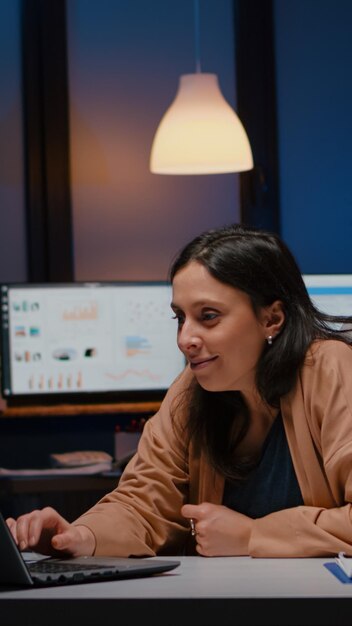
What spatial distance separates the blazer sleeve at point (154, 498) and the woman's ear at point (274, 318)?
0.24 m

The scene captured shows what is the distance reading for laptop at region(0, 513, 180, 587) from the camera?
164 cm

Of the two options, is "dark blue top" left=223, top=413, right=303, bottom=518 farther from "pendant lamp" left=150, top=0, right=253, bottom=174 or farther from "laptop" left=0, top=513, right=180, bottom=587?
"pendant lamp" left=150, top=0, right=253, bottom=174

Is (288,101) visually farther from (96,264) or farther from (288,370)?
(288,370)

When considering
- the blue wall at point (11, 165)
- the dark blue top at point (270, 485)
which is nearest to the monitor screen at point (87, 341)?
the blue wall at point (11, 165)

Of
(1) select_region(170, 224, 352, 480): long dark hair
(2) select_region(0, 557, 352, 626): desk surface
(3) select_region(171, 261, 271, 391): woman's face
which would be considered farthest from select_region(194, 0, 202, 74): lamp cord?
(2) select_region(0, 557, 352, 626): desk surface

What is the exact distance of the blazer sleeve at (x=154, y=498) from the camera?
2.19 m

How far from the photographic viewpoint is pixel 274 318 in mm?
2291

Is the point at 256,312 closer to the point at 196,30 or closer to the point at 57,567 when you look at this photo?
the point at 57,567

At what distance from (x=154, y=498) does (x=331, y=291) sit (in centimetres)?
254

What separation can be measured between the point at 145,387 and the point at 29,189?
1111 mm

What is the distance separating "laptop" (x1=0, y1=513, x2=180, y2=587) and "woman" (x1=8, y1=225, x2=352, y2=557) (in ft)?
0.67

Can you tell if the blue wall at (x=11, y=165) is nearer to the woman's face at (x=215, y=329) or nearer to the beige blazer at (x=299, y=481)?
the beige blazer at (x=299, y=481)
